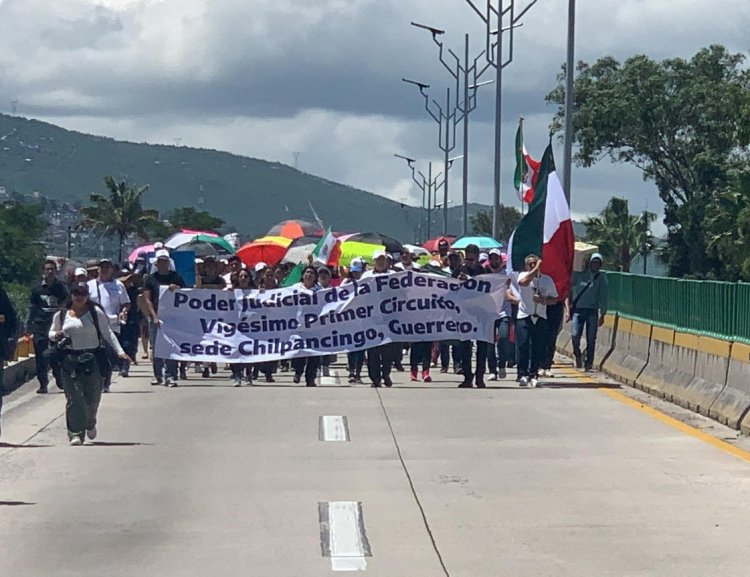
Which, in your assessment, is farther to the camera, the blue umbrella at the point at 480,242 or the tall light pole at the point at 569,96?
the blue umbrella at the point at 480,242

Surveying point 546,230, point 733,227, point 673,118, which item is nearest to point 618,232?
point 673,118

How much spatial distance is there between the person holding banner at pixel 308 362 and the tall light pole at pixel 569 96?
8.60 meters

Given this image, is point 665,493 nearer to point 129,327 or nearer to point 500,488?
point 500,488

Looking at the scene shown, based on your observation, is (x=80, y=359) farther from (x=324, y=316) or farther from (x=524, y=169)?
(x=524, y=169)

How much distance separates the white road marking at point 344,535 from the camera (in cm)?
909

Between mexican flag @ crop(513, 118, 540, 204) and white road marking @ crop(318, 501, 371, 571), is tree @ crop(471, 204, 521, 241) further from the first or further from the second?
white road marking @ crop(318, 501, 371, 571)

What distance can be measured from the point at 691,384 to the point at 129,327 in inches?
347

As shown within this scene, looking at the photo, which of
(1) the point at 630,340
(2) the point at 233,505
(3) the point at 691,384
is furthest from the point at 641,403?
(2) the point at 233,505

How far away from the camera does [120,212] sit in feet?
410

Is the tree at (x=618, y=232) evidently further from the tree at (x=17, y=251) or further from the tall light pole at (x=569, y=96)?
the tall light pole at (x=569, y=96)

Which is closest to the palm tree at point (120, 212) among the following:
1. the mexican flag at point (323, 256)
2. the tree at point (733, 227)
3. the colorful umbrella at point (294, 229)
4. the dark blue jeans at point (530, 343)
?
the tree at point (733, 227)

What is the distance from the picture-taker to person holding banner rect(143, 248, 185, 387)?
21.6 meters

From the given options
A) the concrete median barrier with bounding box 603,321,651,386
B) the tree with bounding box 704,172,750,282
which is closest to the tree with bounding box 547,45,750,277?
the tree with bounding box 704,172,750,282

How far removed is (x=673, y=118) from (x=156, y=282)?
50.4 meters
